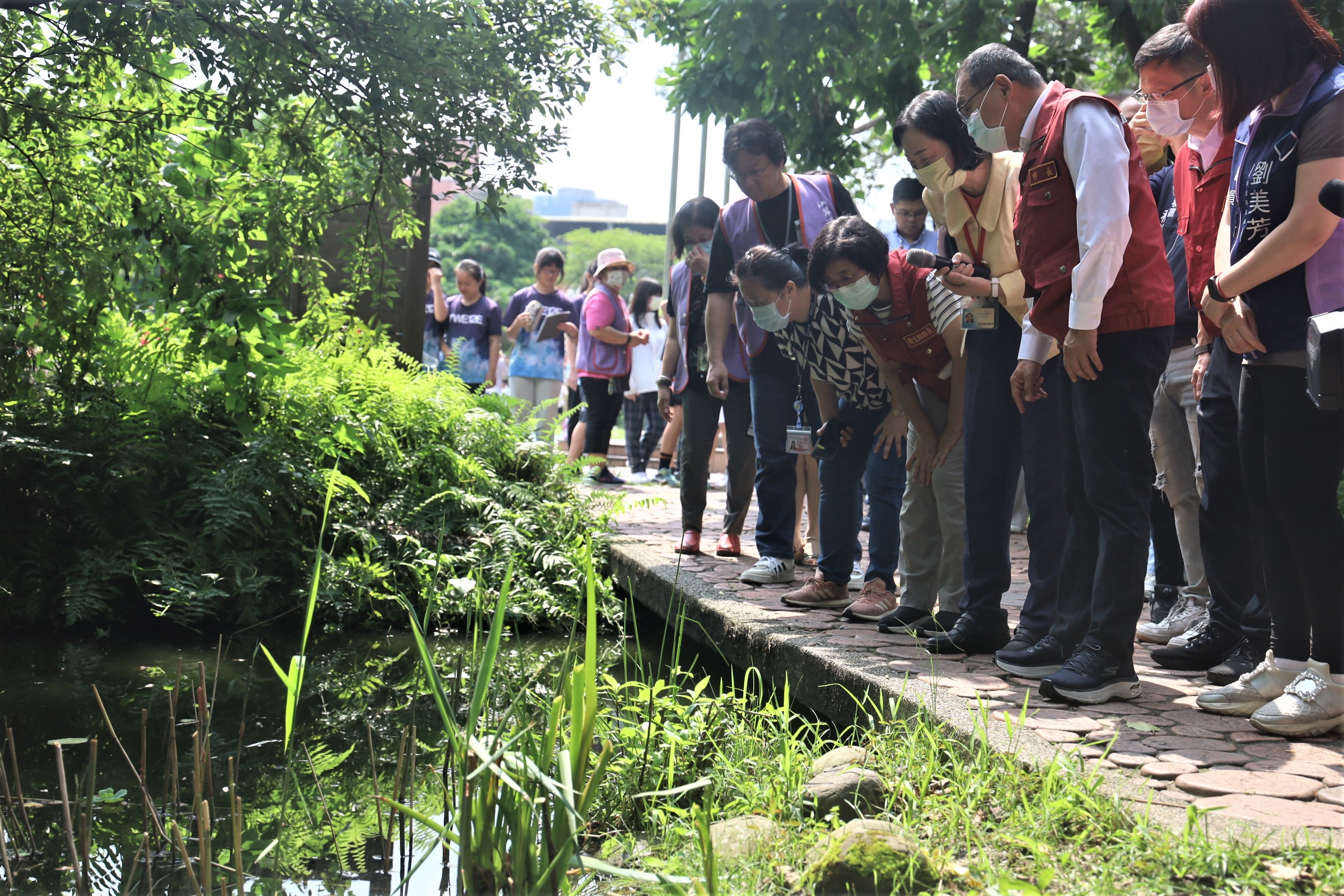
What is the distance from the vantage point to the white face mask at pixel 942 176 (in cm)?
399

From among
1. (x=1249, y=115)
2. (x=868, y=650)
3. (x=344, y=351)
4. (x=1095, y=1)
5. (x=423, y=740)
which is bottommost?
(x=423, y=740)

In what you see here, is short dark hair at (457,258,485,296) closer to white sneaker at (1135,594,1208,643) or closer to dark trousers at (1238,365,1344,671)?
white sneaker at (1135,594,1208,643)

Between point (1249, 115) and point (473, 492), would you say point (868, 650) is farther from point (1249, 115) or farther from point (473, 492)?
point (473, 492)

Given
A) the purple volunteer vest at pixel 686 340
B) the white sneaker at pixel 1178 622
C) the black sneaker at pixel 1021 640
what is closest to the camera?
the black sneaker at pixel 1021 640

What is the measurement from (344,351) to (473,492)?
1195 millimetres

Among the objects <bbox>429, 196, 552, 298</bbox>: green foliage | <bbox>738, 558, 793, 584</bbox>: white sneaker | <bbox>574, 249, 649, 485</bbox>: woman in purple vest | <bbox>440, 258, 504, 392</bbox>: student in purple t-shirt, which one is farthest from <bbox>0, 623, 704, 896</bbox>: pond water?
<bbox>429, 196, 552, 298</bbox>: green foliage

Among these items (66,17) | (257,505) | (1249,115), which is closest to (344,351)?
(257,505)

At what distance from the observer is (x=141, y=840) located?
289 centimetres

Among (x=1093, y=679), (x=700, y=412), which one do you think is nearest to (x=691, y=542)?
(x=700, y=412)

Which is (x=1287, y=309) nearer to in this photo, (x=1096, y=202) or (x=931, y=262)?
(x=1096, y=202)

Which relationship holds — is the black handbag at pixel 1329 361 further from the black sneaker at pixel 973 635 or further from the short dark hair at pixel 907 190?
the short dark hair at pixel 907 190

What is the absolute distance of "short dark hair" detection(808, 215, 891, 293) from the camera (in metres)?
4.34

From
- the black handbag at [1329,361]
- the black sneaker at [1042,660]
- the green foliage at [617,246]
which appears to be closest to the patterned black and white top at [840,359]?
the black sneaker at [1042,660]

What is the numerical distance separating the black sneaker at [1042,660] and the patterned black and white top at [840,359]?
1383 mm
